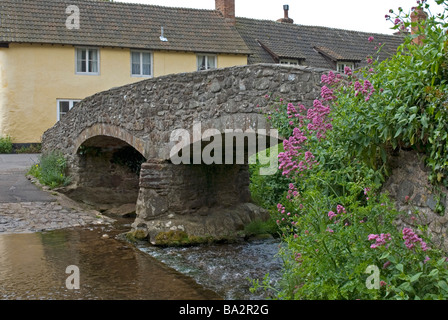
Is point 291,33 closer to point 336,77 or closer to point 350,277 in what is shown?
point 336,77

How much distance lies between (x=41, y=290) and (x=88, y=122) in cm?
603

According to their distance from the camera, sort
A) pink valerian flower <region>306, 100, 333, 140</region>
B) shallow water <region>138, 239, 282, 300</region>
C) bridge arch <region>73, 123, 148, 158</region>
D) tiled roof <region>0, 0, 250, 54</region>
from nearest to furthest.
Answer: pink valerian flower <region>306, 100, 333, 140</region>
shallow water <region>138, 239, 282, 300</region>
bridge arch <region>73, 123, 148, 158</region>
tiled roof <region>0, 0, 250, 54</region>

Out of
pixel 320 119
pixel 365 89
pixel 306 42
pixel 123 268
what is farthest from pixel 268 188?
pixel 306 42

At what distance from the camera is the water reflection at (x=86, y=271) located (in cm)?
602

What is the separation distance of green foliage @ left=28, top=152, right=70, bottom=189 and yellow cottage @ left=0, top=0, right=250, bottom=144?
5337mm

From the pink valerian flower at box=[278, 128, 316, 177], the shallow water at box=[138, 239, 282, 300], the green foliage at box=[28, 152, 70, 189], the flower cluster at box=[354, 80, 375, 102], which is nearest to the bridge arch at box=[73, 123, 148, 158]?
the green foliage at box=[28, 152, 70, 189]

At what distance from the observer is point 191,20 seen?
21.6m

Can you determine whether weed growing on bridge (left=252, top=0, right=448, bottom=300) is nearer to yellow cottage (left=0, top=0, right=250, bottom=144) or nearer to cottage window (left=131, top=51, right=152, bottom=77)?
yellow cottage (left=0, top=0, right=250, bottom=144)

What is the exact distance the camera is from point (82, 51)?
19.3 m

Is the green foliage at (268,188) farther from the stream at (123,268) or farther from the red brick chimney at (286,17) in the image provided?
the red brick chimney at (286,17)

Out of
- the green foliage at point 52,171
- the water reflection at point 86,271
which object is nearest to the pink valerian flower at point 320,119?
the water reflection at point 86,271

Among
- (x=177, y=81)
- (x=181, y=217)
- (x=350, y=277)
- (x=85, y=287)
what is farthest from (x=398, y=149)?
(x=181, y=217)

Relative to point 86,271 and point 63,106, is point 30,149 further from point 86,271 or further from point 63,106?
point 86,271

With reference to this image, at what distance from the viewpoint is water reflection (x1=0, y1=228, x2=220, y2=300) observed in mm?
6023
